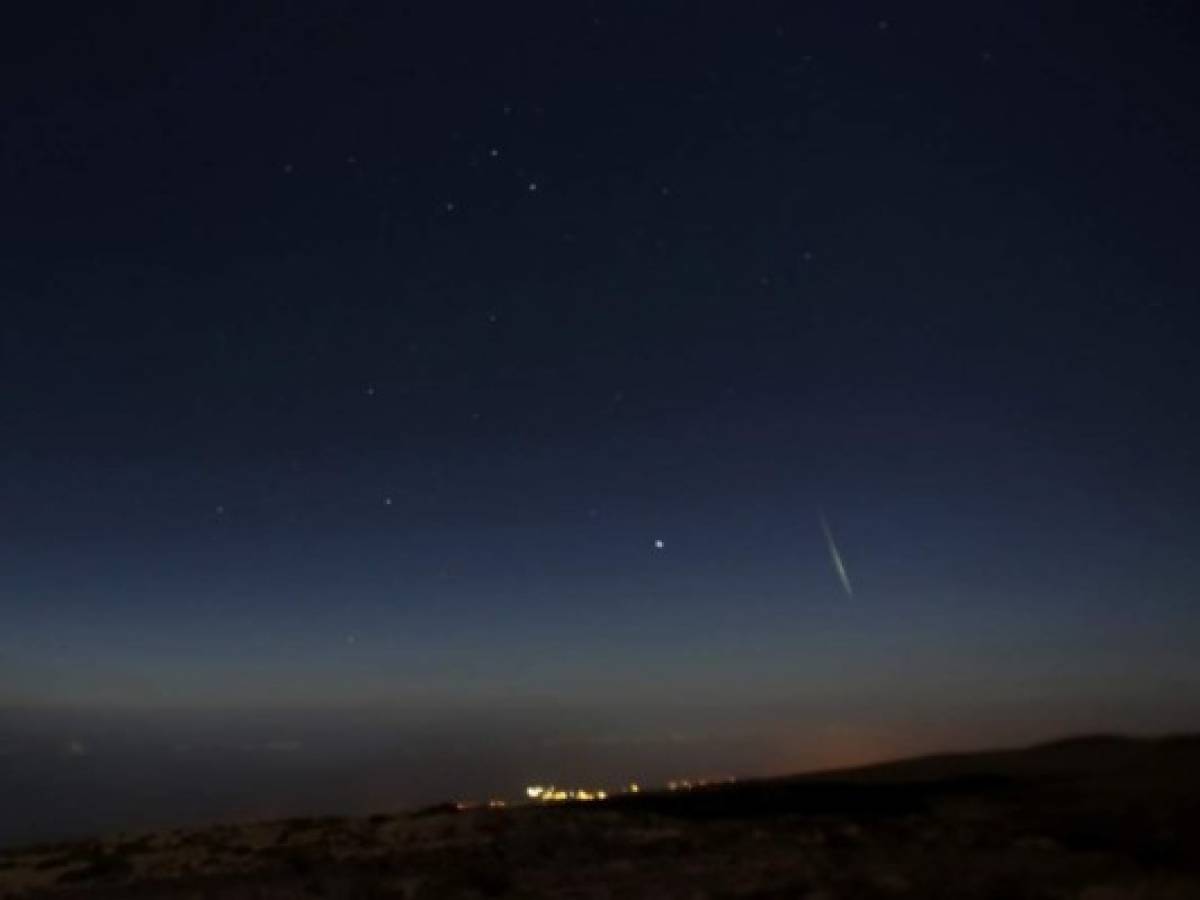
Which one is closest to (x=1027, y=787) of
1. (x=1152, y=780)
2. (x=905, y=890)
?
(x=1152, y=780)

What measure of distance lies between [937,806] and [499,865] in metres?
10.5

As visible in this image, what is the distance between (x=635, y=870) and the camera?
1922 cm

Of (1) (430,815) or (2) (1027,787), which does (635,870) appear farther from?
(2) (1027,787)

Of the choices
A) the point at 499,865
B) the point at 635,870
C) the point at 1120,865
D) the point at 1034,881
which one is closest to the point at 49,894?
the point at 499,865

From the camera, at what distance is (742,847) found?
2066 centimetres

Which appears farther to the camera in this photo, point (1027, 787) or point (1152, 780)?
point (1027, 787)

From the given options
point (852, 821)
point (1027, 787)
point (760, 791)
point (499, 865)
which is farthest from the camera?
point (760, 791)

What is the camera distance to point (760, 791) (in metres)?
28.8

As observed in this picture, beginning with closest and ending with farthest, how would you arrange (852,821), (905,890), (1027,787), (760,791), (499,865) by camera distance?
1. (905,890)
2. (499,865)
3. (852,821)
4. (1027,787)
5. (760,791)

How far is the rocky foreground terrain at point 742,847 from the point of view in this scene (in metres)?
17.2

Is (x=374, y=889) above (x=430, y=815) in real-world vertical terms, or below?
below

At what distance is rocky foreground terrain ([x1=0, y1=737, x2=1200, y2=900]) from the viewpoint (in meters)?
17.2

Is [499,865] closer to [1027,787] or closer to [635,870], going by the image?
[635,870]

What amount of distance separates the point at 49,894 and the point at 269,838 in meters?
5.53
